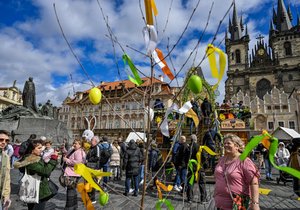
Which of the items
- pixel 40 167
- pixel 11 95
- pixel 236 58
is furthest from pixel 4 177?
pixel 236 58

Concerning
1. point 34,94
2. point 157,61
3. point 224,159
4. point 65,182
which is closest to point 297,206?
point 224,159

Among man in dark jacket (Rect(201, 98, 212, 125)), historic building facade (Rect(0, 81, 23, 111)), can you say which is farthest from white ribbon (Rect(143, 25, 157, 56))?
historic building facade (Rect(0, 81, 23, 111))

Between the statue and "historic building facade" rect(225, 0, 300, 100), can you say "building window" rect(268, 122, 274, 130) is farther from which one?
the statue

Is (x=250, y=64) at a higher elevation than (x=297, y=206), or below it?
higher

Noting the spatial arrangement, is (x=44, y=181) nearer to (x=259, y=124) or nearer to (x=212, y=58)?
(x=212, y=58)

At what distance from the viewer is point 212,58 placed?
56.4 inches

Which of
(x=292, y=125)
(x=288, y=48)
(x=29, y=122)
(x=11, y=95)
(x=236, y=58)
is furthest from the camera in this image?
(x=236, y=58)

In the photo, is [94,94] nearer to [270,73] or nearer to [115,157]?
[115,157]

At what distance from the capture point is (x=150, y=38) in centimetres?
157

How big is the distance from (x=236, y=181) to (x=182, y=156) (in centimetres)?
383

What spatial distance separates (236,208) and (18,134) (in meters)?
10.6

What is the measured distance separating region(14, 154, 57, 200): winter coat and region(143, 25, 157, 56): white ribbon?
96.5 inches

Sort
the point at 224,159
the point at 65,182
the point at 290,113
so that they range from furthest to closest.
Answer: the point at 290,113
the point at 65,182
the point at 224,159

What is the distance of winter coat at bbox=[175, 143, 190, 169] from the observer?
5930 mm
